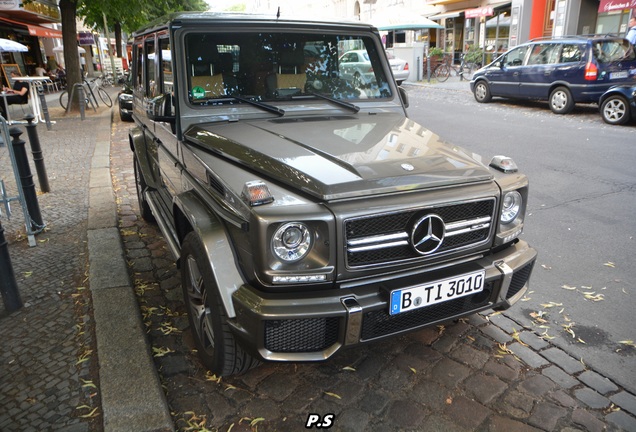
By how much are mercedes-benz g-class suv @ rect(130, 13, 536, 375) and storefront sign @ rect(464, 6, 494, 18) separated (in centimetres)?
2499

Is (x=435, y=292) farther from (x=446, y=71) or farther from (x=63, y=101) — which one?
(x=446, y=71)

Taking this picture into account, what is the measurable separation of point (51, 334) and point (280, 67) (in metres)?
2.49

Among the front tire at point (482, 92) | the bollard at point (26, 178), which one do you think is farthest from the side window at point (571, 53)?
the bollard at point (26, 178)

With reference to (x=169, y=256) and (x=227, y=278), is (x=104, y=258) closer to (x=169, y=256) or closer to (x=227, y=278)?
(x=169, y=256)

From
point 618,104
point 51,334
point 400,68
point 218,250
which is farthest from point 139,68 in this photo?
point 400,68

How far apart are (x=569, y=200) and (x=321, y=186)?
477 centimetres

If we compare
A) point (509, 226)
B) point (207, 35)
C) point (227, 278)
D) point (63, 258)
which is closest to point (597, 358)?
point (509, 226)

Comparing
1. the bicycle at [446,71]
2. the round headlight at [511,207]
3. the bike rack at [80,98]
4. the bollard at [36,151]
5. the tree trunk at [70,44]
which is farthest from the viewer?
the bicycle at [446,71]

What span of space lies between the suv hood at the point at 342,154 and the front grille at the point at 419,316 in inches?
24.3

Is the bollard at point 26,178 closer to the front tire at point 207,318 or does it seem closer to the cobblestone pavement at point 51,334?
the cobblestone pavement at point 51,334

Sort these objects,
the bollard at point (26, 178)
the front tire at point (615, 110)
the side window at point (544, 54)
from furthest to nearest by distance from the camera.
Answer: the side window at point (544, 54) < the front tire at point (615, 110) < the bollard at point (26, 178)

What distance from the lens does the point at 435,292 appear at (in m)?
2.50

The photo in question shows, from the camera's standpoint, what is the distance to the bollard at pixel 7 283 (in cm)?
353

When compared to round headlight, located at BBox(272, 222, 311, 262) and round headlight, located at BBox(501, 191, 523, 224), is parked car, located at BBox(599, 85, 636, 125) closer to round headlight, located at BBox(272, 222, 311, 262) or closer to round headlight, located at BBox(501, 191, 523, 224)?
round headlight, located at BBox(501, 191, 523, 224)
